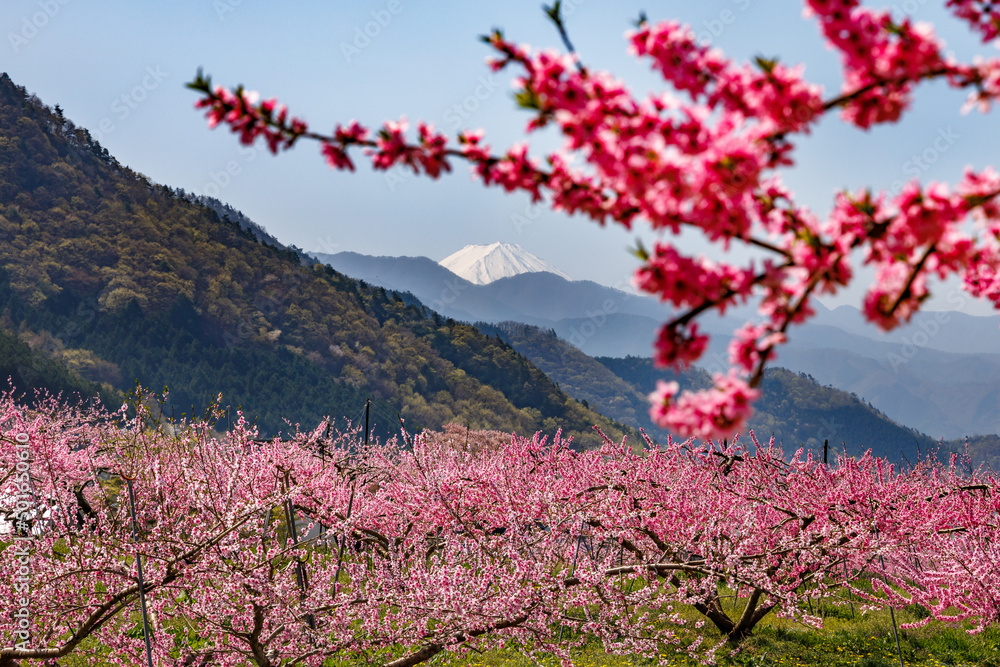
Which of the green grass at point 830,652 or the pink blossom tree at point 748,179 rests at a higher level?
the pink blossom tree at point 748,179

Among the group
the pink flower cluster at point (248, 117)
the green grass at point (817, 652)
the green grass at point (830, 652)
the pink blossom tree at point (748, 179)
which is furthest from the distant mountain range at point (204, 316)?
the pink blossom tree at point (748, 179)

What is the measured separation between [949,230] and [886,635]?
1160 cm

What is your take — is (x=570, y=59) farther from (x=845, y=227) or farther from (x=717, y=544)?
(x=717, y=544)

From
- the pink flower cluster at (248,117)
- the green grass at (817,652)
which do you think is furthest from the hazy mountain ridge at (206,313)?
the pink flower cluster at (248,117)

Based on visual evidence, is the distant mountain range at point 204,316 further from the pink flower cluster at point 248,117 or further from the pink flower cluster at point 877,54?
the pink flower cluster at point 877,54

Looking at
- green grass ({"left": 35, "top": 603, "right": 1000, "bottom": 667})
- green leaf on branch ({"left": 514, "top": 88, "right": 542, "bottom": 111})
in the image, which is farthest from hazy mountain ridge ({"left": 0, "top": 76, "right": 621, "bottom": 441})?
green leaf on branch ({"left": 514, "top": 88, "right": 542, "bottom": 111})

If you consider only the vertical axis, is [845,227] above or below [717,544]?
above

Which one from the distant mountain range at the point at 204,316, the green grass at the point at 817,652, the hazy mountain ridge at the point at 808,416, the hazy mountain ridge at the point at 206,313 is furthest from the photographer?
the hazy mountain ridge at the point at 808,416

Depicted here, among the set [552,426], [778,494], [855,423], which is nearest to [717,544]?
[778,494]

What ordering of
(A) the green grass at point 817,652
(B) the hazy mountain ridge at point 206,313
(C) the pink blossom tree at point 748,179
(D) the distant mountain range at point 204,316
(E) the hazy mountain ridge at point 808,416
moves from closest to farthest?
(C) the pink blossom tree at point 748,179
(A) the green grass at point 817,652
(D) the distant mountain range at point 204,316
(B) the hazy mountain ridge at point 206,313
(E) the hazy mountain ridge at point 808,416

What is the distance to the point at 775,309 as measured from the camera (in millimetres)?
1542

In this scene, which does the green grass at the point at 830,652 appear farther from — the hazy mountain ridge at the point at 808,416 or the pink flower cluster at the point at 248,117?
the hazy mountain ridge at the point at 808,416

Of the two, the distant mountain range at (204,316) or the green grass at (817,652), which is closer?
the green grass at (817,652)

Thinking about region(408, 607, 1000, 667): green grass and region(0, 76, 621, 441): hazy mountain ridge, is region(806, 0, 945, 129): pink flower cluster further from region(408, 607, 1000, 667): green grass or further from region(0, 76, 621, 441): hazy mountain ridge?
region(0, 76, 621, 441): hazy mountain ridge
